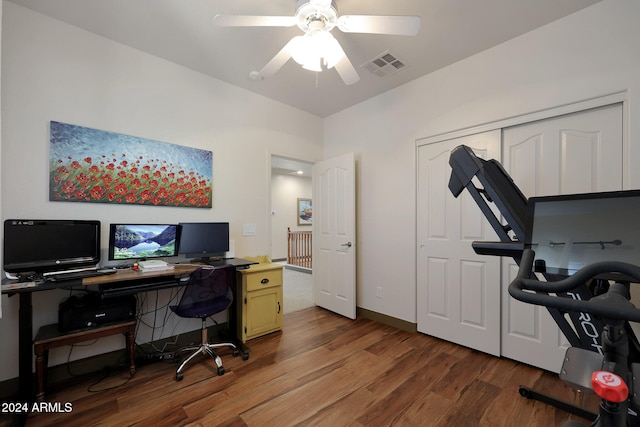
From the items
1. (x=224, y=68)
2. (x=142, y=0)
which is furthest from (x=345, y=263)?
(x=142, y=0)

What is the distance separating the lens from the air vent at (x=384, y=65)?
251 cm

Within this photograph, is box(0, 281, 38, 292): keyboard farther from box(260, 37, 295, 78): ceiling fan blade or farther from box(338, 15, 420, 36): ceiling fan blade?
box(338, 15, 420, 36): ceiling fan blade

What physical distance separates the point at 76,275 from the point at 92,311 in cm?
30

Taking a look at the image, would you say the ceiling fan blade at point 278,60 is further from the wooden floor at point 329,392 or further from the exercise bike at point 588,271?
the wooden floor at point 329,392

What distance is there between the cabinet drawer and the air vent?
2.36m

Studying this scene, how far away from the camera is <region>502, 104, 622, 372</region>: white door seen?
1.90 metres

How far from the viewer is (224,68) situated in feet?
9.01

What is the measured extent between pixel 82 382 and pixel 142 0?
9.62ft

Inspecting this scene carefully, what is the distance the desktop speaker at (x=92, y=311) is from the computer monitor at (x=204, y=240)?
643 millimetres

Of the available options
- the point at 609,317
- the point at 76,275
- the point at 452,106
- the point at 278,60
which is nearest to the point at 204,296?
the point at 76,275

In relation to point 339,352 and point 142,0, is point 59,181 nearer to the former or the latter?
point 142,0

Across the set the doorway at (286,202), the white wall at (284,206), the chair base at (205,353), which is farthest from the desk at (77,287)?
the white wall at (284,206)

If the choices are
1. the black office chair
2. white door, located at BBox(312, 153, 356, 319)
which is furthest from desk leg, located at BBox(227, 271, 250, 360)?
white door, located at BBox(312, 153, 356, 319)

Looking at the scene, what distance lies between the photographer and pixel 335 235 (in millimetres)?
3553
